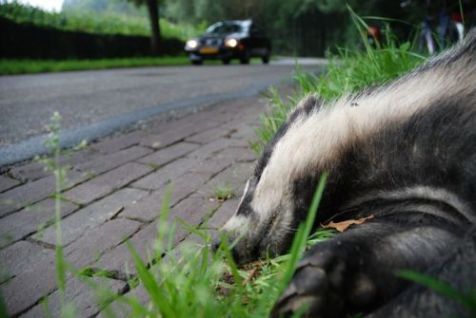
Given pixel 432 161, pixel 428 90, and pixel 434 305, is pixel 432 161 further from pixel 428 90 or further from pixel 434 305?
pixel 434 305

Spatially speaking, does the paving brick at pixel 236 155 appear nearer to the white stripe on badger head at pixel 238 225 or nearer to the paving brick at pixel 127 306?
the white stripe on badger head at pixel 238 225

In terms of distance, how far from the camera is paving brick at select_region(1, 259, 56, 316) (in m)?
1.48

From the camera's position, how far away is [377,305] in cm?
126

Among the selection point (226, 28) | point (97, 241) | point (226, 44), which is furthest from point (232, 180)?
point (226, 28)

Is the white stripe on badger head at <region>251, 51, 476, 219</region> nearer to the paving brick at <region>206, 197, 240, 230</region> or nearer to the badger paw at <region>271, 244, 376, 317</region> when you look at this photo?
the paving brick at <region>206, 197, 240, 230</region>

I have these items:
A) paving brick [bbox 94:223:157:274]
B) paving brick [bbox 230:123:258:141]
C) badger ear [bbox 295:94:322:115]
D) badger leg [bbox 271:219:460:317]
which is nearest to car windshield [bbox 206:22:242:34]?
paving brick [bbox 230:123:258:141]

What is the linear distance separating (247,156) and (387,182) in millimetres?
1432

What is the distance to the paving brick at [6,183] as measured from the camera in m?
2.53

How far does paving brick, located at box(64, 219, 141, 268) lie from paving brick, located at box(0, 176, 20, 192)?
77 cm

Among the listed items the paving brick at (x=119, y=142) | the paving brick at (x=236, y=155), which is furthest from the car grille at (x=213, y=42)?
the paving brick at (x=236, y=155)

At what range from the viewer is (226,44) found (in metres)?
16.4

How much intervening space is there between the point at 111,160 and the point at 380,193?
6.01 feet

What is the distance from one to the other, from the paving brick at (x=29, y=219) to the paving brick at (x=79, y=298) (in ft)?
1.59

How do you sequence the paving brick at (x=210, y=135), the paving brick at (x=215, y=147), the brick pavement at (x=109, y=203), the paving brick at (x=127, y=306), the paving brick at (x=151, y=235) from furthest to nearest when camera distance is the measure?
the paving brick at (x=210, y=135) < the paving brick at (x=215, y=147) < the paving brick at (x=151, y=235) < the brick pavement at (x=109, y=203) < the paving brick at (x=127, y=306)
